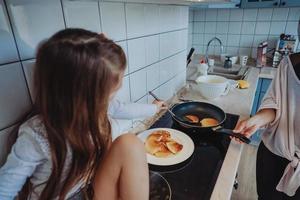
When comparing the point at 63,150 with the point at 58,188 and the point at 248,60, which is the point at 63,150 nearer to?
the point at 58,188

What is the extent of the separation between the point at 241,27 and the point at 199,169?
185 cm

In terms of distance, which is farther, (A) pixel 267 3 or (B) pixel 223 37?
(B) pixel 223 37

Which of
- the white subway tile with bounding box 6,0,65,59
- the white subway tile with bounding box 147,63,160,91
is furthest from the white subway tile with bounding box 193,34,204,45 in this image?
the white subway tile with bounding box 6,0,65,59

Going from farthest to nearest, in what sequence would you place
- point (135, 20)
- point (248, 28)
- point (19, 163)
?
point (248, 28), point (135, 20), point (19, 163)

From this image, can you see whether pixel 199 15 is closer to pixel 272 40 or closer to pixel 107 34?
pixel 272 40

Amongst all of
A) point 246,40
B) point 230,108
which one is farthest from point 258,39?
point 230,108

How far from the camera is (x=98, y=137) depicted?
0.56m

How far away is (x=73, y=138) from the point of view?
503 millimetres

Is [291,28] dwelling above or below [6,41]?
below

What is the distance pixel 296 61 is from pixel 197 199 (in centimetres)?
70

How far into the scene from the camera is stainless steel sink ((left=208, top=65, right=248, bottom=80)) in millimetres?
1869

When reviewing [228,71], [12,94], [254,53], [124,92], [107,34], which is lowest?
[228,71]

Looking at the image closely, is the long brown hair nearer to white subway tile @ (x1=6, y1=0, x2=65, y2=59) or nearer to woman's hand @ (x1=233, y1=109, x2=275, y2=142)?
white subway tile @ (x1=6, y1=0, x2=65, y2=59)

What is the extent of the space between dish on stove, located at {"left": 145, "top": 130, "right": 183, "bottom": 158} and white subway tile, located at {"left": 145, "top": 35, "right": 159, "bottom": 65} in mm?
362
